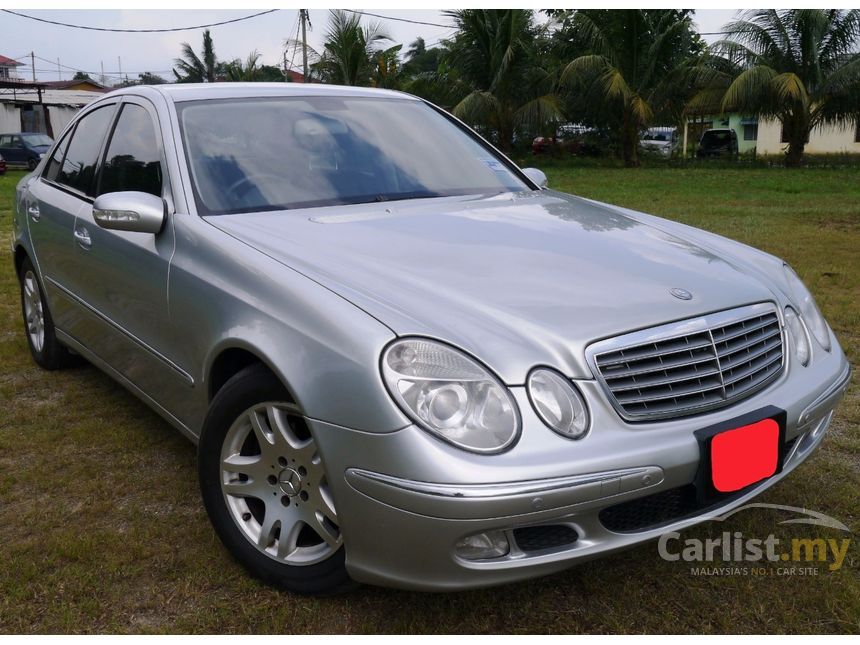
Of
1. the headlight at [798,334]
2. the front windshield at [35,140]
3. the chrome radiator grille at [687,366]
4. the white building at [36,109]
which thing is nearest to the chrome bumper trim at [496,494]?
the chrome radiator grille at [687,366]

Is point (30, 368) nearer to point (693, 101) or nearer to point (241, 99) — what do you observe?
point (241, 99)

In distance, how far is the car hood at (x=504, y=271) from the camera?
84.4 inches

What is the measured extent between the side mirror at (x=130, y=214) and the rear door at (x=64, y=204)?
2.94 ft

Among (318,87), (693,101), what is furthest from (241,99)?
(693,101)

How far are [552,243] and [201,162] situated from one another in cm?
130

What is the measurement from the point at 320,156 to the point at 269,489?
1378 mm

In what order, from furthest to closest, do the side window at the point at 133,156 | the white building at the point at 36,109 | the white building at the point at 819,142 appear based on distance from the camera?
the white building at the point at 36,109
the white building at the point at 819,142
the side window at the point at 133,156

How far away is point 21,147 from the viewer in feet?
85.5

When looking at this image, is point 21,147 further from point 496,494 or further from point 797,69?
point 496,494

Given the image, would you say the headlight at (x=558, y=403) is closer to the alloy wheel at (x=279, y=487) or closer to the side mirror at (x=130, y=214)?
the alloy wheel at (x=279, y=487)

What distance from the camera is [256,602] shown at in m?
2.44

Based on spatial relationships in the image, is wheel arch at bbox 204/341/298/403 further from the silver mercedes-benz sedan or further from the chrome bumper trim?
the chrome bumper trim

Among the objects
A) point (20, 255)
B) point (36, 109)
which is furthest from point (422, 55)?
point (20, 255)

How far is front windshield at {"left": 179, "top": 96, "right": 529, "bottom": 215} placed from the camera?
9.98ft
